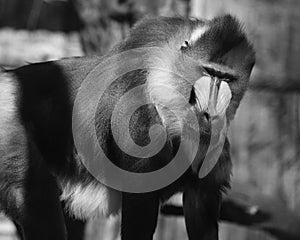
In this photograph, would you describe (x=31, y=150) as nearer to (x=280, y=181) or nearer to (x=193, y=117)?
(x=193, y=117)

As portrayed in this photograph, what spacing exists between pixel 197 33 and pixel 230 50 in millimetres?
152

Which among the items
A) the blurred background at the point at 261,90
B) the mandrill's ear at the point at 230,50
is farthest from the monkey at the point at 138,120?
the blurred background at the point at 261,90

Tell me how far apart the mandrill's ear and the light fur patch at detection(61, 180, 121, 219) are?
68cm

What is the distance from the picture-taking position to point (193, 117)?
315 centimetres

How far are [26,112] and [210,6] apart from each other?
1.78 m

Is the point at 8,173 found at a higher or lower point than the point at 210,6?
lower

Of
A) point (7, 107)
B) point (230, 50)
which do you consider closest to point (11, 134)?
point (7, 107)

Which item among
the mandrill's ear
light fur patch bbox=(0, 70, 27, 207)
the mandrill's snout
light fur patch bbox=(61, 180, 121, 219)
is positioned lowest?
light fur patch bbox=(61, 180, 121, 219)

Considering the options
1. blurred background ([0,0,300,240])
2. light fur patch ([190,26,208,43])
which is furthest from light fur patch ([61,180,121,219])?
blurred background ([0,0,300,240])

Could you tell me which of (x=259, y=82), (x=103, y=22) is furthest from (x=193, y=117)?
(x=103, y=22)

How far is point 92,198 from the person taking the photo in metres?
3.52

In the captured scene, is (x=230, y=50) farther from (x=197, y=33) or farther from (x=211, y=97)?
(x=211, y=97)

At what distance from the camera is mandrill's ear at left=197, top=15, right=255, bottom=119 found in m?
3.18

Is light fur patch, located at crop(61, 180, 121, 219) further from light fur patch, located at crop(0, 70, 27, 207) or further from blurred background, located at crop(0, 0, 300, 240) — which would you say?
blurred background, located at crop(0, 0, 300, 240)
